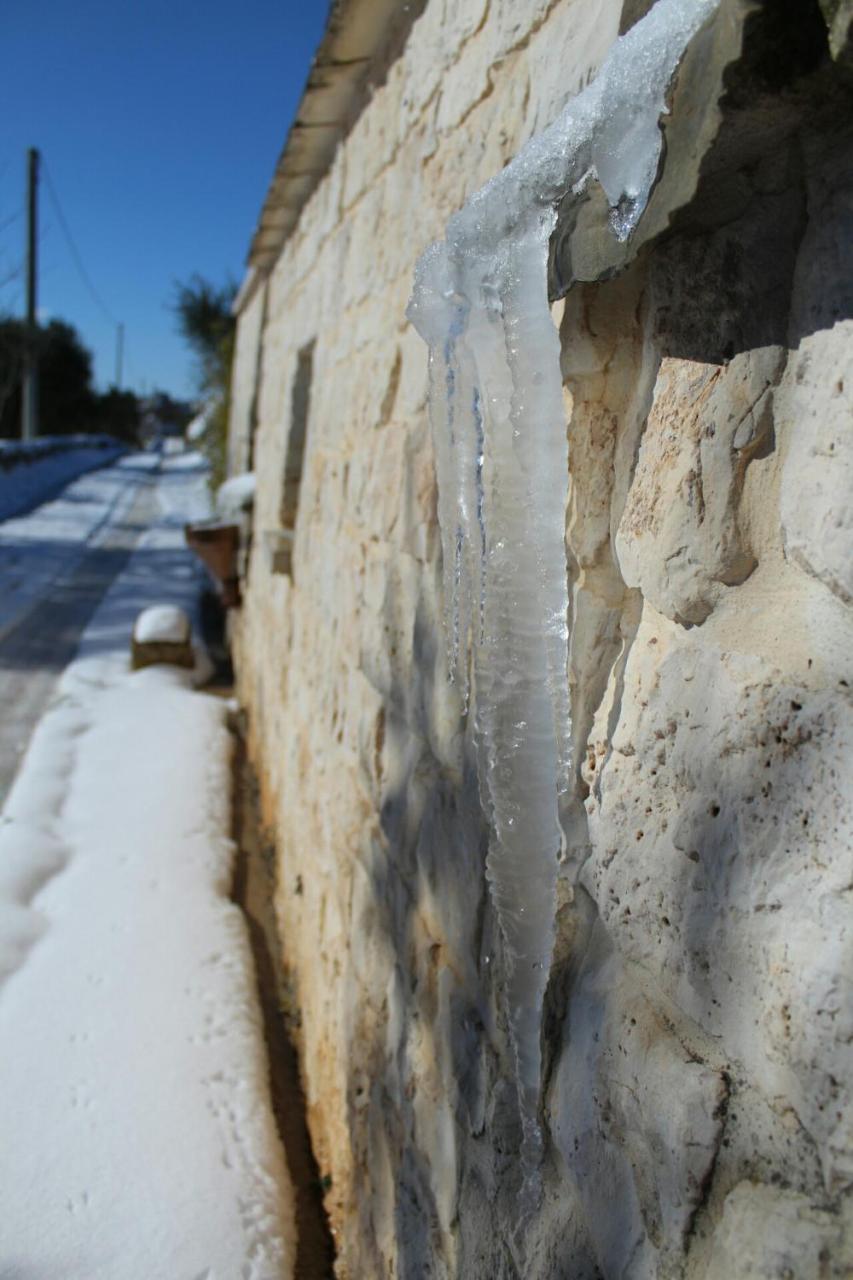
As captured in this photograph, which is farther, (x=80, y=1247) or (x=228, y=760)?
(x=228, y=760)

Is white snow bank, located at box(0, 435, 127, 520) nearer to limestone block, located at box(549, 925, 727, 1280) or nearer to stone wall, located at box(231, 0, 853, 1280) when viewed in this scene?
stone wall, located at box(231, 0, 853, 1280)

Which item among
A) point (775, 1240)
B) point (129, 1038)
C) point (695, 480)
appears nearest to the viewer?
point (775, 1240)

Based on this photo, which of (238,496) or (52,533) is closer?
(238,496)

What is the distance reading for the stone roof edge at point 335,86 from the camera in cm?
223

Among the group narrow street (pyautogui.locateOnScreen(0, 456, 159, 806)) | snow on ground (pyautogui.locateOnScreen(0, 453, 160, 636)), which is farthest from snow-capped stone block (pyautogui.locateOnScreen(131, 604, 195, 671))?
snow on ground (pyautogui.locateOnScreen(0, 453, 160, 636))

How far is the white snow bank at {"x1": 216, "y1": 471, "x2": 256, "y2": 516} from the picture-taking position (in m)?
5.53

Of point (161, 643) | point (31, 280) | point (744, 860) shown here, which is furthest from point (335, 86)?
point (31, 280)

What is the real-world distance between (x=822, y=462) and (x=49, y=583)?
8.74m

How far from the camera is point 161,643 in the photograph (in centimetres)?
600

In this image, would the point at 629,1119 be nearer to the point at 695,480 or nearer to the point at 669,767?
the point at 669,767

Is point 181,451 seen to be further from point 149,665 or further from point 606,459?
point 606,459

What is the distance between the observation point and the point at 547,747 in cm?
108

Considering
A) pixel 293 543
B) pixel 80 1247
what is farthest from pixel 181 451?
pixel 80 1247

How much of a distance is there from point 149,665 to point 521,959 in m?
5.17
